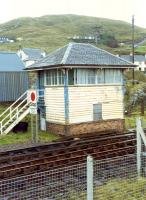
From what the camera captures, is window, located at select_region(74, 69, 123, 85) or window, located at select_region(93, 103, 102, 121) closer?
window, located at select_region(74, 69, 123, 85)

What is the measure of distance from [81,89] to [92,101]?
3.71 ft

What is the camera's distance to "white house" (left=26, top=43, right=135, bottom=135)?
24.8m

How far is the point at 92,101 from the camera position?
25734 millimetres

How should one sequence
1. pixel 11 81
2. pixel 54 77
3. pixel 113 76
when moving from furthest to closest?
1. pixel 11 81
2. pixel 113 76
3. pixel 54 77

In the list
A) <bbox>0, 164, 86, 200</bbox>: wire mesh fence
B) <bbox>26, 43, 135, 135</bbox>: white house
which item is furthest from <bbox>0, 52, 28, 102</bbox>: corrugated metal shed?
<bbox>0, 164, 86, 200</bbox>: wire mesh fence

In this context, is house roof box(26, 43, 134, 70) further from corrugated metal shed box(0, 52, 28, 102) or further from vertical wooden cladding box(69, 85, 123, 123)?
corrugated metal shed box(0, 52, 28, 102)

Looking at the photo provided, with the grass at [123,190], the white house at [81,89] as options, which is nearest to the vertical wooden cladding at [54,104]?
the white house at [81,89]

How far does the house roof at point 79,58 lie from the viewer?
81.4 feet

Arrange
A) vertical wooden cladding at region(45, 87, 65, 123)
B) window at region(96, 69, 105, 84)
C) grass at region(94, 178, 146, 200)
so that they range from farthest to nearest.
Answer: window at region(96, 69, 105, 84)
vertical wooden cladding at region(45, 87, 65, 123)
grass at region(94, 178, 146, 200)

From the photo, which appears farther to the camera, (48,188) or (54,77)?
(54,77)

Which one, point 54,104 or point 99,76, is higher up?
point 99,76

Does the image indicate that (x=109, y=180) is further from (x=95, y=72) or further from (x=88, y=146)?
(x=95, y=72)

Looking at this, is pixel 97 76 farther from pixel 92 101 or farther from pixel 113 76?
pixel 92 101

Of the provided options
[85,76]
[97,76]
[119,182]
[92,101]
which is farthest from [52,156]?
[97,76]
